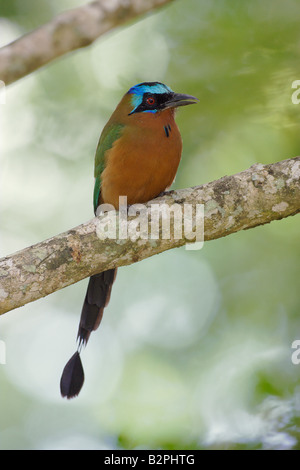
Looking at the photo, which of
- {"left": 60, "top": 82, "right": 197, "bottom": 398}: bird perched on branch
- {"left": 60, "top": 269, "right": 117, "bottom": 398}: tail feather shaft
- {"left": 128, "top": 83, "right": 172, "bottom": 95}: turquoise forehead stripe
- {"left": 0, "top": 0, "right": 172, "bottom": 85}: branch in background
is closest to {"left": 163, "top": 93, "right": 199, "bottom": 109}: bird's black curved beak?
{"left": 60, "top": 82, "right": 197, "bottom": 398}: bird perched on branch

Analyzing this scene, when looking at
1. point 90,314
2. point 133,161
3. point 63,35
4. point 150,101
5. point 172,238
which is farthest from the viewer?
point 150,101

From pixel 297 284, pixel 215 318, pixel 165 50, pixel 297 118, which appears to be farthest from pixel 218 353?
pixel 165 50

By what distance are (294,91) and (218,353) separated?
2372 millimetres

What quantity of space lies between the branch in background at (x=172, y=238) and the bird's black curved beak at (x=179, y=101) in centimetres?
81

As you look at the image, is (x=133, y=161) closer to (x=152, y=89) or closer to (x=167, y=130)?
(x=167, y=130)

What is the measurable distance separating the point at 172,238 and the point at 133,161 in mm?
790

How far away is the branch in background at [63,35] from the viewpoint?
3.01 meters

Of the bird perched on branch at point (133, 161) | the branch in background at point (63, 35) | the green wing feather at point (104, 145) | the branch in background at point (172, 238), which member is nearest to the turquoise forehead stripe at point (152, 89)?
the bird perched on branch at point (133, 161)

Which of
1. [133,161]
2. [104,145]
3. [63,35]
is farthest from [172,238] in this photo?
[63,35]

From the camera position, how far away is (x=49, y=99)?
584cm

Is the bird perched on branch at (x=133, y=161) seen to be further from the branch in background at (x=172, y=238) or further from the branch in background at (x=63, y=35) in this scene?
the branch in background at (x=63, y=35)

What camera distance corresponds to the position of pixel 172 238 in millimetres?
3434

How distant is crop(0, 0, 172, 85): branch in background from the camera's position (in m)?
3.01

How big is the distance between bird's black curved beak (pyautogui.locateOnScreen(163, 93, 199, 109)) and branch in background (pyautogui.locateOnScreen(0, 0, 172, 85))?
0.76 meters
